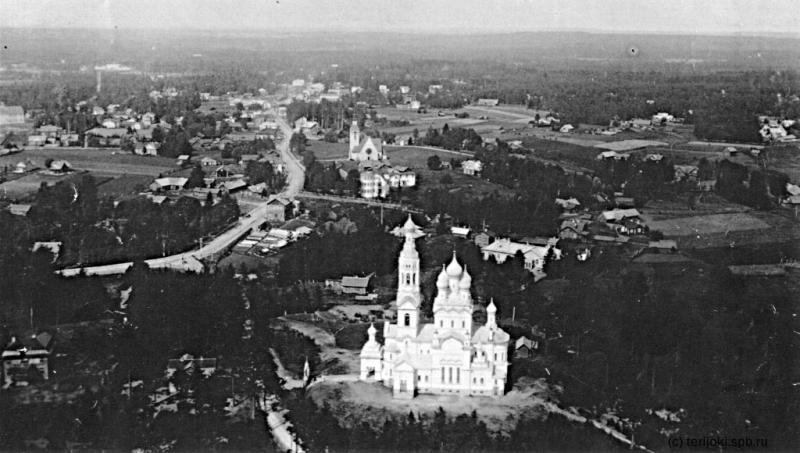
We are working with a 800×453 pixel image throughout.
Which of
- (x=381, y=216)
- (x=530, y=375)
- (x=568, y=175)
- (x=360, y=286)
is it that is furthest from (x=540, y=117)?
(x=530, y=375)

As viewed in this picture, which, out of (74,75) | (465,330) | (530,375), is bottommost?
(530,375)

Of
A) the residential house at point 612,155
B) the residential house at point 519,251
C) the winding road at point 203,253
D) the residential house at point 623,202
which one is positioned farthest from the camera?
the residential house at point 612,155

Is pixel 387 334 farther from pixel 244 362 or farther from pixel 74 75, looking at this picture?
pixel 74 75

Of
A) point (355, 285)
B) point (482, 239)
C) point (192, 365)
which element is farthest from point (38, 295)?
point (482, 239)

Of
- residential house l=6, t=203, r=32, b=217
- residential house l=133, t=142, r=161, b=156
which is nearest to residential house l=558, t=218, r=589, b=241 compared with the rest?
residential house l=6, t=203, r=32, b=217

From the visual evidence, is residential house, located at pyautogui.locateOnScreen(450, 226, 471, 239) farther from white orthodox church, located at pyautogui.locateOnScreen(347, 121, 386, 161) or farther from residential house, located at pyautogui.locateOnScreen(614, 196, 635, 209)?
white orthodox church, located at pyautogui.locateOnScreen(347, 121, 386, 161)

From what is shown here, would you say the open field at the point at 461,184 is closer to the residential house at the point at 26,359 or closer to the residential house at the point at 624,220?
the residential house at the point at 624,220

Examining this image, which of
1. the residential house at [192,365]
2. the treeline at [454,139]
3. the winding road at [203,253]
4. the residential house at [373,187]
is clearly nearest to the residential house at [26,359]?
the residential house at [192,365]
